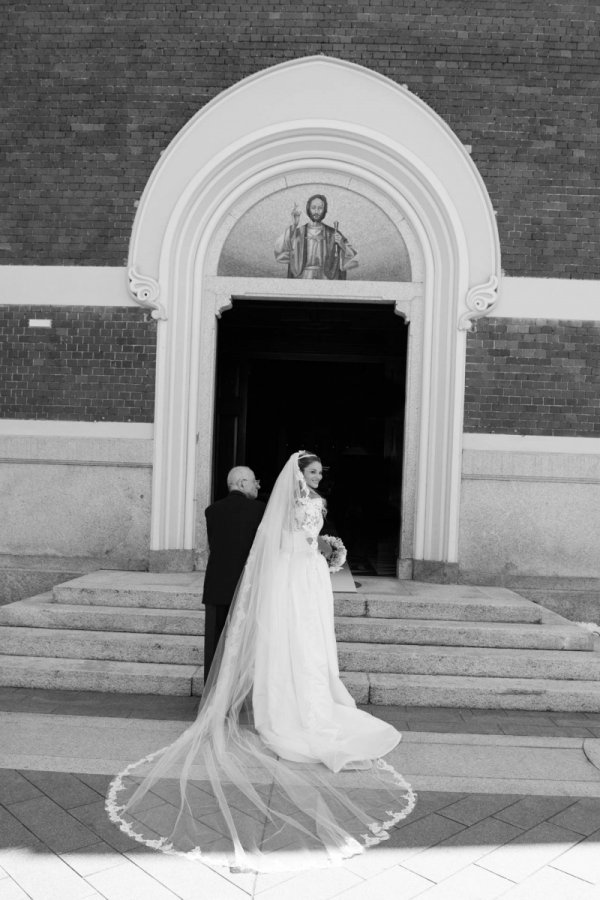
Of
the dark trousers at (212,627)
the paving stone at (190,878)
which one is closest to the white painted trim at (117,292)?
the dark trousers at (212,627)

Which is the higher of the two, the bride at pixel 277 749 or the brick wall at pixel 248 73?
the brick wall at pixel 248 73

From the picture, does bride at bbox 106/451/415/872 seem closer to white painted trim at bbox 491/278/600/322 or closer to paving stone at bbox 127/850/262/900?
paving stone at bbox 127/850/262/900

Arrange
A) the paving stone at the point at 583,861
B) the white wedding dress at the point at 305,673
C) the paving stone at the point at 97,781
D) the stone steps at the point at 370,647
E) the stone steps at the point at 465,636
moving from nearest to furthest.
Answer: the paving stone at the point at 583,861, the paving stone at the point at 97,781, the white wedding dress at the point at 305,673, the stone steps at the point at 370,647, the stone steps at the point at 465,636

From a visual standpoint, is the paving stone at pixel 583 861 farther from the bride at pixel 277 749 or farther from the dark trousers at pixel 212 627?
the dark trousers at pixel 212 627

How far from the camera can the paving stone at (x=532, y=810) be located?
12.9 ft

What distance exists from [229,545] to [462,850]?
2.66 meters

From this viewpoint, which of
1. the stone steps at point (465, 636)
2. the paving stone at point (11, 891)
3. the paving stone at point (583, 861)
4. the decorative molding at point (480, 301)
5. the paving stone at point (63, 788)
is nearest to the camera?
the paving stone at point (11, 891)

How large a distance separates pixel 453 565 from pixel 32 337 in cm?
553

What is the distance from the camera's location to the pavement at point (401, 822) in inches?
127

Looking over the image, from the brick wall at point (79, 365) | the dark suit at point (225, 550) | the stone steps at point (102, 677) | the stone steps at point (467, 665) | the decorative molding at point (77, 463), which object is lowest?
the stone steps at point (102, 677)

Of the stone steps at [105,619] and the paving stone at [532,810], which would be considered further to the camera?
the stone steps at [105,619]

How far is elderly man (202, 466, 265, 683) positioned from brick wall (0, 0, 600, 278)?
435 centimetres

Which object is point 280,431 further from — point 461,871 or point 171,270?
point 461,871

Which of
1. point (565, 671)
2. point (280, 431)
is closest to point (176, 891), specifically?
point (565, 671)
